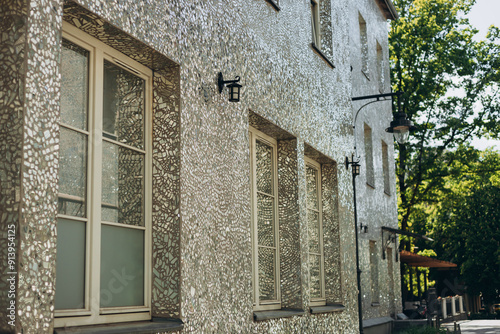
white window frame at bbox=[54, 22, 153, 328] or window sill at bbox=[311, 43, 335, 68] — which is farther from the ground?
window sill at bbox=[311, 43, 335, 68]

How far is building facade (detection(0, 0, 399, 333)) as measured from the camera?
332 centimetres

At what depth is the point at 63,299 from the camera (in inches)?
150

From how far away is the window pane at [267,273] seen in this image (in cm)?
721

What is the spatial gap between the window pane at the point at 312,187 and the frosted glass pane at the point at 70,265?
5595mm

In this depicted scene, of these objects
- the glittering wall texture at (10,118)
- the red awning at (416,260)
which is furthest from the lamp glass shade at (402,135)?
the red awning at (416,260)

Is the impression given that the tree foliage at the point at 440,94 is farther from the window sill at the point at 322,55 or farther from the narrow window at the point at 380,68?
the window sill at the point at 322,55

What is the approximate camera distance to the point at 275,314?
22.5 feet

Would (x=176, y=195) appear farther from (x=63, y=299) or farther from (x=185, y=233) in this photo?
(x=63, y=299)

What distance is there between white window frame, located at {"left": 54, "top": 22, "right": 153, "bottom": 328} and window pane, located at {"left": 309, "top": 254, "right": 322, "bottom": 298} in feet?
15.2

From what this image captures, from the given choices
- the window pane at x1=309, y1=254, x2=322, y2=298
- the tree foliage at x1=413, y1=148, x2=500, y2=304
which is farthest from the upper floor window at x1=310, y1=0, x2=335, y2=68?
the tree foliage at x1=413, y1=148, x2=500, y2=304

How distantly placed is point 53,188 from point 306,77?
5.80 m

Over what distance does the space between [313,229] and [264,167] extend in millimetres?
2046

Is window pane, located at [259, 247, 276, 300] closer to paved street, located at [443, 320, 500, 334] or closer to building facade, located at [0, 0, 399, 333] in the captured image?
building facade, located at [0, 0, 399, 333]

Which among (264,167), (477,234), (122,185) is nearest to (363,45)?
(264,167)
